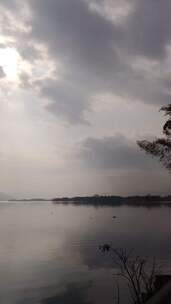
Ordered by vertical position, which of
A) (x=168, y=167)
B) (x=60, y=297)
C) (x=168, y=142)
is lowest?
(x=60, y=297)

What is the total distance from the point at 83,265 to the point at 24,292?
40.4 ft

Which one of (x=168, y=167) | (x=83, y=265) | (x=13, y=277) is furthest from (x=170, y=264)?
(x=168, y=167)

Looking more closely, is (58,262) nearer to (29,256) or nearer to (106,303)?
(29,256)

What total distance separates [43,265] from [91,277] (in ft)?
26.7

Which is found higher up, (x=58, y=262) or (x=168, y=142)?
(x=168, y=142)

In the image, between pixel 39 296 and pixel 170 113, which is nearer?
pixel 170 113

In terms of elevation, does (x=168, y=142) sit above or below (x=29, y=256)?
above

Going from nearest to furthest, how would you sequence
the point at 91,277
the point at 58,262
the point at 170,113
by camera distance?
the point at 170,113 < the point at 91,277 < the point at 58,262

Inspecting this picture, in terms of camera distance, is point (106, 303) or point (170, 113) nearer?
point (170, 113)

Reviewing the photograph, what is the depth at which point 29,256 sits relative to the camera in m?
44.6

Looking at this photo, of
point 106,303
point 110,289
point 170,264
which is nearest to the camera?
point 106,303

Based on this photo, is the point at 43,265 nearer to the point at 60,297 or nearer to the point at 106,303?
the point at 60,297

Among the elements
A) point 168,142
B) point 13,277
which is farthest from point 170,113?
point 13,277

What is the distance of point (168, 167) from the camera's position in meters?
18.9
